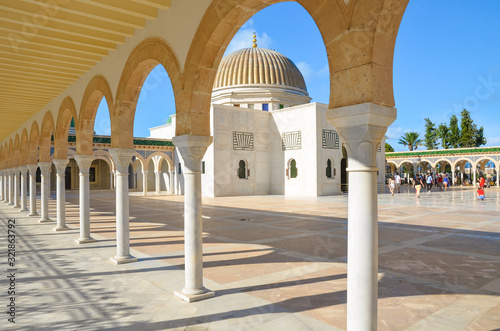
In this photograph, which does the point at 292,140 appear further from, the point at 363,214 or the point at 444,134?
the point at 444,134

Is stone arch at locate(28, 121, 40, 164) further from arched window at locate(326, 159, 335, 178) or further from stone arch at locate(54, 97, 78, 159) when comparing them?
arched window at locate(326, 159, 335, 178)

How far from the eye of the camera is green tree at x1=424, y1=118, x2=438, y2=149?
44.2 metres

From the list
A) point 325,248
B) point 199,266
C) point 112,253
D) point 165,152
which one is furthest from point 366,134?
point 165,152

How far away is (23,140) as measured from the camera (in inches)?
486

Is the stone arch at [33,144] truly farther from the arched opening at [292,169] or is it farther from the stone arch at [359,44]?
the arched opening at [292,169]

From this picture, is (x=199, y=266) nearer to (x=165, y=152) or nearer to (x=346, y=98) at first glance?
(x=346, y=98)

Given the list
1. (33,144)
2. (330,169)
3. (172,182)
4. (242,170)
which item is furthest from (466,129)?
(33,144)

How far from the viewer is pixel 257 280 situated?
424 cm

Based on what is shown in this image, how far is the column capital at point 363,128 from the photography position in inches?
88.0

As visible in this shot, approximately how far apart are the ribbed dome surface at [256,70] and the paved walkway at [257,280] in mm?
18840

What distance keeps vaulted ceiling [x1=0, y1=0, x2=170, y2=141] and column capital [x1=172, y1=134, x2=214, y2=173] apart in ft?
5.57

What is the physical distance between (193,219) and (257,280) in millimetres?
1192

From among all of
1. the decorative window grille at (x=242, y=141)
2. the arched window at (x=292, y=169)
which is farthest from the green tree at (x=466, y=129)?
the decorative window grille at (x=242, y=141)

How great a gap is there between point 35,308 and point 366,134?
11.7 ft
